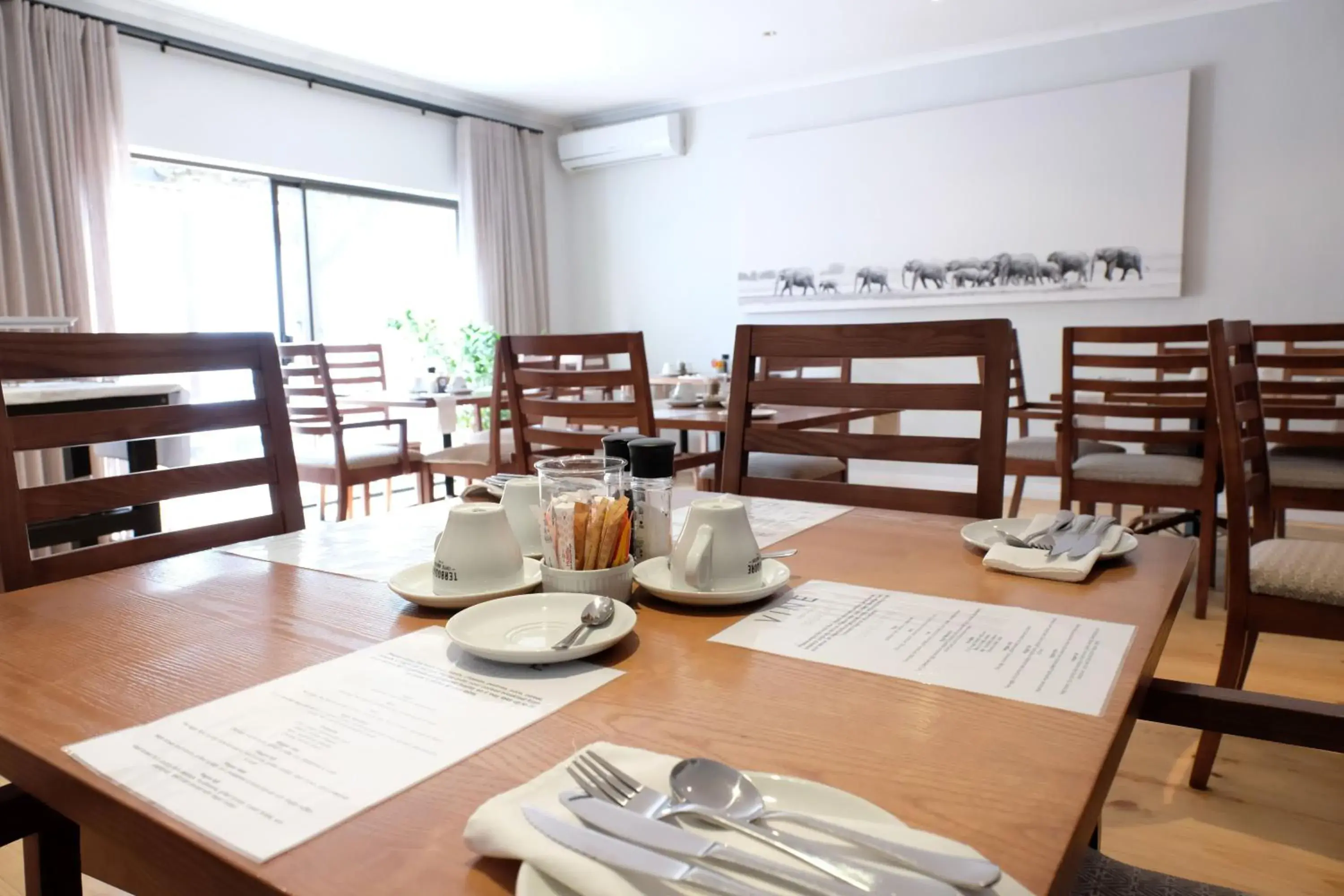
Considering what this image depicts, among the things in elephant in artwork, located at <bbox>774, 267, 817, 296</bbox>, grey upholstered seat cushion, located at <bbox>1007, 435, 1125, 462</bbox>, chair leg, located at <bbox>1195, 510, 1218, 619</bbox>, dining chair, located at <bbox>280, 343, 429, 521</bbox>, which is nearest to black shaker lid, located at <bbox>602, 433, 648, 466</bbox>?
chair leg, located at <bbox>1195, 510, 1218, 619</bbox>

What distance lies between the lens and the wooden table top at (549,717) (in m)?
0.42

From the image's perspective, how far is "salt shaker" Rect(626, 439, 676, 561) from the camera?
86 cm

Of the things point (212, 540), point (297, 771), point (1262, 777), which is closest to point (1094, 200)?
point (1262, 777)

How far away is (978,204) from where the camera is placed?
4746mm

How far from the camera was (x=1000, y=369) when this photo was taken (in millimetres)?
1249

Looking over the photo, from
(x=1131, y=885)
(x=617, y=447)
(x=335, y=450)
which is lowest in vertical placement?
(x=1131, y=885)

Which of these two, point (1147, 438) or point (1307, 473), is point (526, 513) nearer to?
point (1147, 438)

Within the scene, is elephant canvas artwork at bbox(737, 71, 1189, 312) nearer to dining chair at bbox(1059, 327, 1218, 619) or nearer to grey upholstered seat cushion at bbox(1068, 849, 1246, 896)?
dining chair at bbox(1059, 327, 1218, 619)

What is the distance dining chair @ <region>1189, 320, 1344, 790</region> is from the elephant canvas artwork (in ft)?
10.3

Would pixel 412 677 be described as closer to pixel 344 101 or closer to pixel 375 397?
pixel 375 397

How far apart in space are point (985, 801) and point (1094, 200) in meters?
4.68

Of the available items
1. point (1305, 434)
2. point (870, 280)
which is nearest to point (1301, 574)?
point (1305, 434)

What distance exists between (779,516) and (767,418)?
1.17m

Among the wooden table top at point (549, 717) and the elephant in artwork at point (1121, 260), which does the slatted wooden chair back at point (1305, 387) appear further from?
the wooden table top at point (549, 717)
